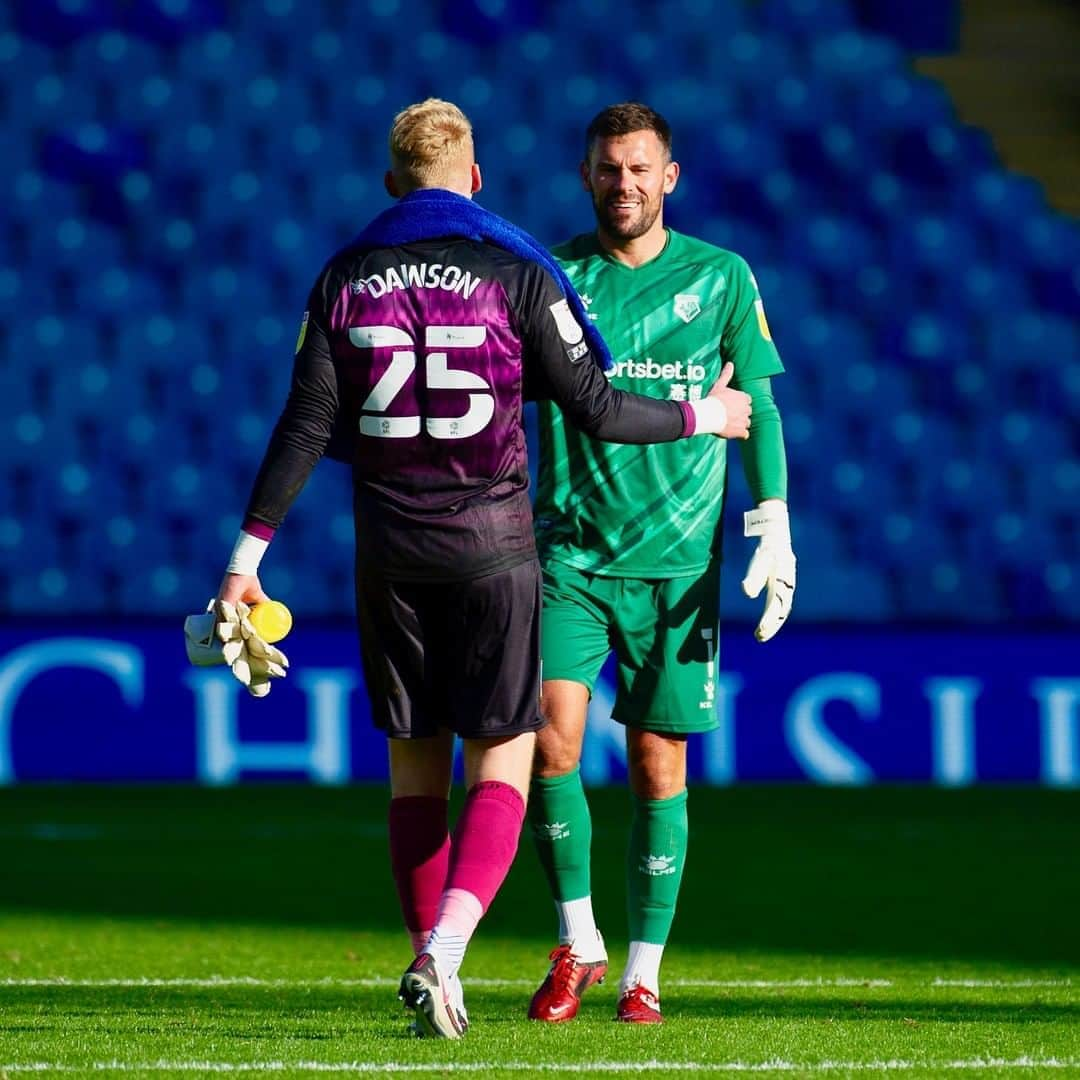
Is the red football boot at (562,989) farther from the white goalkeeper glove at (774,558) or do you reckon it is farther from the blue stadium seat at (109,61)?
the blue stadium seat at (109,61)

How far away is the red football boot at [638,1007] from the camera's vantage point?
3.37 metres

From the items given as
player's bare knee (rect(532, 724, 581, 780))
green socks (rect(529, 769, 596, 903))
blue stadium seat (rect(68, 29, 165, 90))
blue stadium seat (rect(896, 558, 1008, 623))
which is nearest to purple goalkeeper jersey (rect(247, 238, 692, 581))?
player's bare knee (rect(532, 724, 581, 780))

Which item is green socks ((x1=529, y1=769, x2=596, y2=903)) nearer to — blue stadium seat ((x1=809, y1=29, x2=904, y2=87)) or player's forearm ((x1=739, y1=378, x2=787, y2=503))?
player's forearm ((x1=739, y1=378, x2=787, y2=503))

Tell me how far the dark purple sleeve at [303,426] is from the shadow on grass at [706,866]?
1984 mm

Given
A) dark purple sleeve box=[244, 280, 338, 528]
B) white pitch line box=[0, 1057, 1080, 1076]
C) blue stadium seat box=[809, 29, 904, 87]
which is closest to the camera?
white pitch line box=[0, 1057, 1080, 1076]

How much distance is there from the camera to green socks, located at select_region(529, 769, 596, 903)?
357 centimetres

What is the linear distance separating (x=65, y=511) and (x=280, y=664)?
17.4 feet

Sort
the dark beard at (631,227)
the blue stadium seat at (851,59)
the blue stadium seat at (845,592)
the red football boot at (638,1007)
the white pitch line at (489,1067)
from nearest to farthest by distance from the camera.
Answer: the white pitch line at (489,1067), the red football boot at (638,1007), the dark beard at (631,227), the blue stadium seat at (845,592), the blue stadium seat at (851,59)

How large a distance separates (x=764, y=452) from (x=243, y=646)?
107cm

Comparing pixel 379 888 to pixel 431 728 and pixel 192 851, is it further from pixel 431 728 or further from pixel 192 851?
pixel 431 728

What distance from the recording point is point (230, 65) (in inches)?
344

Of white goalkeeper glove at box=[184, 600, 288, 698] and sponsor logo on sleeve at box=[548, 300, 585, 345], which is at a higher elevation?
sponsor logo on sleeve at box=[548, 300, 585, 345]

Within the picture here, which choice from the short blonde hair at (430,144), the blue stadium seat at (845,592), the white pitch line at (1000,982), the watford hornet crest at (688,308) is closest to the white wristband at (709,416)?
the watford hornet crest at (688,308)

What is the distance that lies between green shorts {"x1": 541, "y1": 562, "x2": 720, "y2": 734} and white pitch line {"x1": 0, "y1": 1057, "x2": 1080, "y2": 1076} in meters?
0.90
